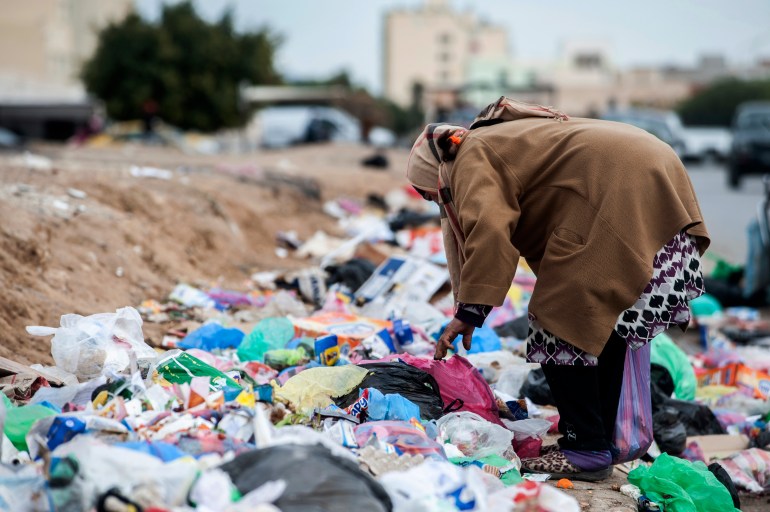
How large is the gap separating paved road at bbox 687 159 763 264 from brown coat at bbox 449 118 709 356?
6333 millimetres

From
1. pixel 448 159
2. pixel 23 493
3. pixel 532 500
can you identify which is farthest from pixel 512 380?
pixel 23 493

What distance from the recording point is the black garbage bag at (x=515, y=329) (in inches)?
208

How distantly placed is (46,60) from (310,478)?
4771 cm

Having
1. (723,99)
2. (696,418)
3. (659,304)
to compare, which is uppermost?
(659,304)

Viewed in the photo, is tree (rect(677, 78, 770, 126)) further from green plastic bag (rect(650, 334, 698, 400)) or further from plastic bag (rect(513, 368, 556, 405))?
plastic bag (rect(513, 368, 556, 405))

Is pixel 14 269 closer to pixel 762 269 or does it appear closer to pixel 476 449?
pixel 476 449

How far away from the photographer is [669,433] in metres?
4.02

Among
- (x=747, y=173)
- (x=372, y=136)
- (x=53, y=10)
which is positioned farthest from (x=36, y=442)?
(x=53, y=10)

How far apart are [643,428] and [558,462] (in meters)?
0.39

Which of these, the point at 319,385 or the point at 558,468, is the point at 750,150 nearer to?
the point at 558,468

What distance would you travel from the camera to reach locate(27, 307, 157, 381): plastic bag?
3.54 meters

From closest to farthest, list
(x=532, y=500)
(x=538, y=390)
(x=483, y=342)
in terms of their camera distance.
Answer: (x=532, y=500)
(x=538, y=390)
(x=483, y=342)

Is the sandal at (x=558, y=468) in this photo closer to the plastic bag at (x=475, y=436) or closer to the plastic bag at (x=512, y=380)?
the plastic bag at (x=475, y=436)

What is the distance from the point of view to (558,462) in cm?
338
